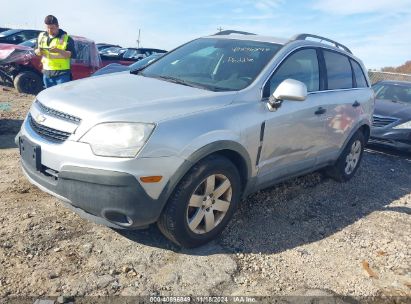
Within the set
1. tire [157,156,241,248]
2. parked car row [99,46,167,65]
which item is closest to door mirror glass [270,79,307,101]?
tire [157,156,241,248]

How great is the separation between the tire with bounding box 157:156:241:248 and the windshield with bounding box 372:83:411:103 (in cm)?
666

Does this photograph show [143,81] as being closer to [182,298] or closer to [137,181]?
[137,181]

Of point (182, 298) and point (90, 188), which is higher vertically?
point (90, 188)

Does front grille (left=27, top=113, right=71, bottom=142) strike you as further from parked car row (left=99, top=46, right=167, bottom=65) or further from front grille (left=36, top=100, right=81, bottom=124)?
parked car row (left=99, top=46, right=167, bottom=65)

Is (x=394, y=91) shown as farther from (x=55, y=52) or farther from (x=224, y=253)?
(x=224, y=253)

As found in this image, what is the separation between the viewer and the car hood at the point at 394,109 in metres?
7.49

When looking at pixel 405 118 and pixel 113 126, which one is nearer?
pixel 113 126

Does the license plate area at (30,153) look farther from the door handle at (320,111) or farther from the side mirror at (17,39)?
the side mirror at (17,39)

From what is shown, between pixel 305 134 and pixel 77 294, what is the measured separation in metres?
2.62

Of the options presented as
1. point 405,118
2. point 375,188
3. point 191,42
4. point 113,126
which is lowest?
point 375,188

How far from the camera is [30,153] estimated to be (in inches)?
118

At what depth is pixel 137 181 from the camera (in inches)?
104

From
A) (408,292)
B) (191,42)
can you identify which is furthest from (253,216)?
(191,42)

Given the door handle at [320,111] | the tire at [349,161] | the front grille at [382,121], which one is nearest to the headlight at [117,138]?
the door handle at [320,111]
